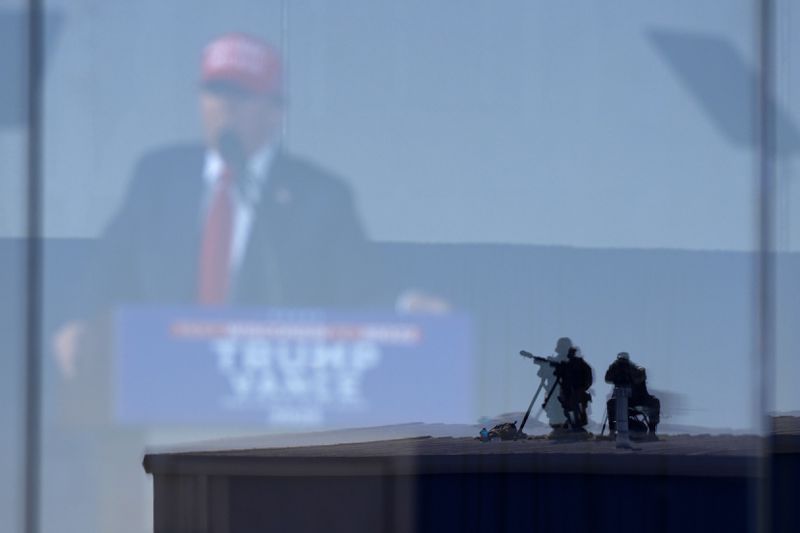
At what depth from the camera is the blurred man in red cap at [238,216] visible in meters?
3.40

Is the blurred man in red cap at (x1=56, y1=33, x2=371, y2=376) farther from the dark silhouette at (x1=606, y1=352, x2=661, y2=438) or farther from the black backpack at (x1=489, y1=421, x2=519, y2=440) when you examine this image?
the dark silhouette at (x1=606, y1=352, x2=661, y2=438)

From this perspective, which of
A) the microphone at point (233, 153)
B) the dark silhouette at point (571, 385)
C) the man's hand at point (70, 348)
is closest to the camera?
the man's hand at point (70, 348)

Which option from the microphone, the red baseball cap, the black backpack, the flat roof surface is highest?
the red baseball cap

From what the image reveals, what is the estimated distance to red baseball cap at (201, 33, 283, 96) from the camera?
3449mm

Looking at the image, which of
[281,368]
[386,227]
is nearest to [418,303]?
[386,227]

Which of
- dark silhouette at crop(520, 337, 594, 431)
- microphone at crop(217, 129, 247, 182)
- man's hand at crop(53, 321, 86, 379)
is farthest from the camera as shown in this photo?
dark silhouette at crop(520, 337, 594, 431)

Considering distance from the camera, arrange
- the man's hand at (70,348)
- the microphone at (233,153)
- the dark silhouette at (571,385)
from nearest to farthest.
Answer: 1. the man's hand at (70,348)
2. the microphone at (233,153)
3. the dark silhouette at (571,385)

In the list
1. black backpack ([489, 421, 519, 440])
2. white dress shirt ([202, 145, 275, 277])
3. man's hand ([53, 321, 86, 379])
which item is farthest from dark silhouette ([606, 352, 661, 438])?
man's hand ([53, 321, 86, 379])

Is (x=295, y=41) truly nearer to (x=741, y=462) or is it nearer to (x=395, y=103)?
(x=395, y=103)

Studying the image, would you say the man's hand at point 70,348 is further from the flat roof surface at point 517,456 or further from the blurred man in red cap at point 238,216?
the flat roof surface at point 517,456

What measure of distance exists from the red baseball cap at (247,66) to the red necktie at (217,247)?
0.33m

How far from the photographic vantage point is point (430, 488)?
3.57 metres

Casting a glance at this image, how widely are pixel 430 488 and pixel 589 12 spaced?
75.2 inches

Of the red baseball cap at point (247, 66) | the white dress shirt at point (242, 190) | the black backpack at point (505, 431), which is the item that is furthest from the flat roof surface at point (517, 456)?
the red baseball cap at point (247, 66)
